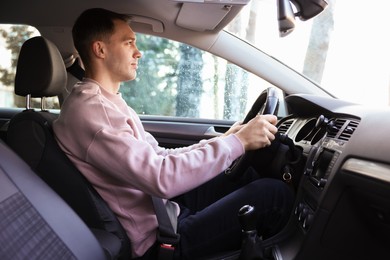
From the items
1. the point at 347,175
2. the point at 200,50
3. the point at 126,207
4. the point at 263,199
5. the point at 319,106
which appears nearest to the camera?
the point at 347,175

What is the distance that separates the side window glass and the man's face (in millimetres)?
1034

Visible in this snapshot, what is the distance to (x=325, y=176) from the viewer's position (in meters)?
1.54

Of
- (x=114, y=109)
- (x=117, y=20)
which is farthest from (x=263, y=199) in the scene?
(x=117, y=20)

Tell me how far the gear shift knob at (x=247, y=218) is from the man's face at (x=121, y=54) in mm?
710

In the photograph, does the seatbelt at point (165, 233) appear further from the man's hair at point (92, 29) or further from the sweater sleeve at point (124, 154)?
the man's hair at point (92, 29)

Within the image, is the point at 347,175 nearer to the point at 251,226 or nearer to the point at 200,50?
the point at 251,226

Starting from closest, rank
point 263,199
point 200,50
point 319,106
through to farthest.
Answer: point 263,199 → point 319,106 → point 200,50

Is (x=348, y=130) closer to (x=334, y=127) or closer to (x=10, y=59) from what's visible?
(x=334, y=127)

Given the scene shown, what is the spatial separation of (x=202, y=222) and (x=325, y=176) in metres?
0.51

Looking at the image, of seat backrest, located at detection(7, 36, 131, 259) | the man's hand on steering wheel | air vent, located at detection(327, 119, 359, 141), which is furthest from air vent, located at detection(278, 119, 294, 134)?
seat backrest, located at detection(7, 36, 131, 259)

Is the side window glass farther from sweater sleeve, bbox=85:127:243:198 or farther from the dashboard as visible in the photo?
sweater sleeve, bbox=85:127:243:198

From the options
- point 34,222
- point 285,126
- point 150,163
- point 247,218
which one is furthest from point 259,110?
point 34,222

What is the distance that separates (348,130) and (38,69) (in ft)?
4.05

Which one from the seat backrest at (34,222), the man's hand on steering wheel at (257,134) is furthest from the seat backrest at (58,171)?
the man's hand on steering wheel at (257,134)
